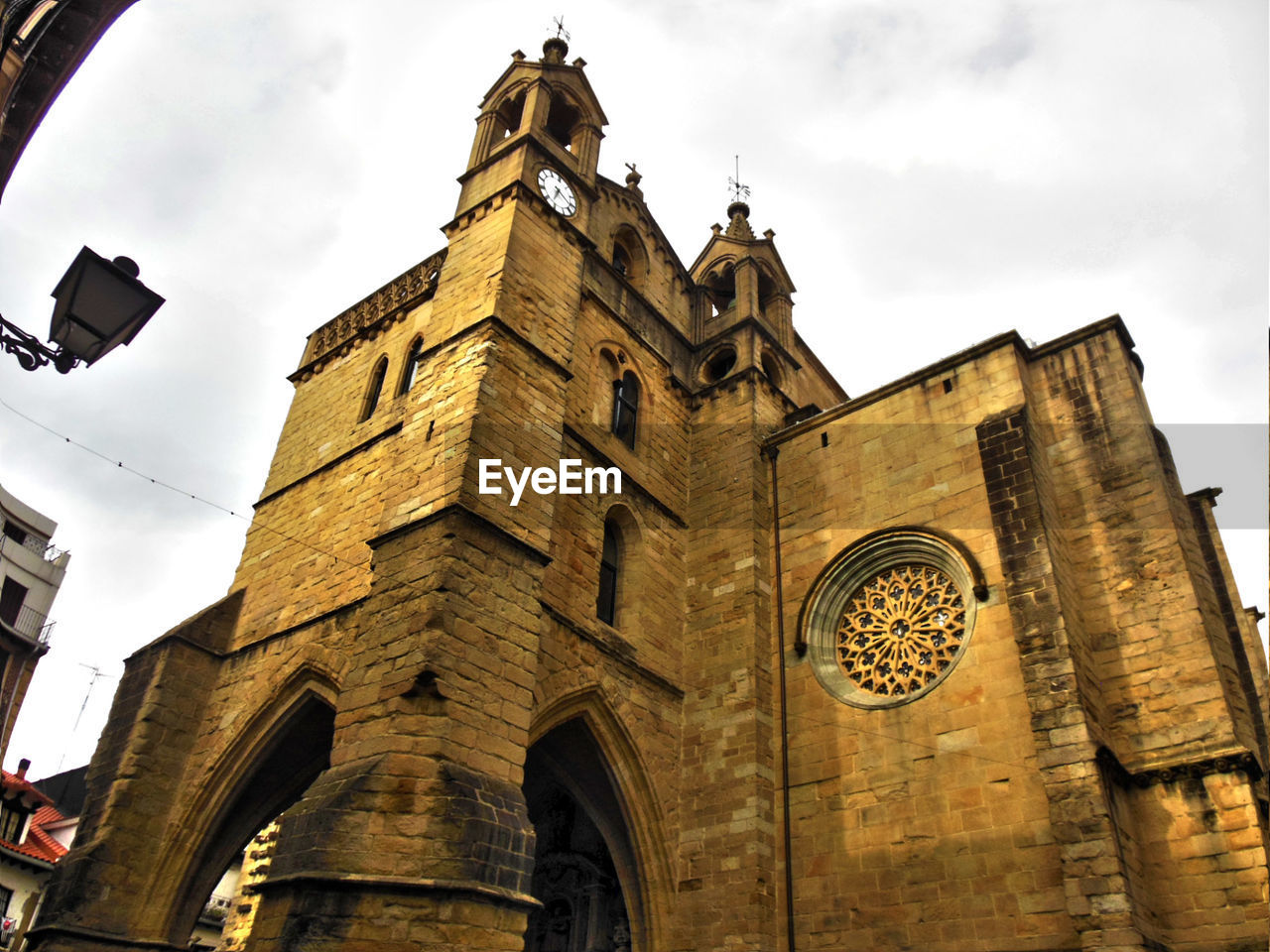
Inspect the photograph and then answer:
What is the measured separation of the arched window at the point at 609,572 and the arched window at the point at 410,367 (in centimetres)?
377

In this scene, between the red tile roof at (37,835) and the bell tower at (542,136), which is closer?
the bell tower at (542,136)

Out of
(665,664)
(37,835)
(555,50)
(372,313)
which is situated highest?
(555,50)

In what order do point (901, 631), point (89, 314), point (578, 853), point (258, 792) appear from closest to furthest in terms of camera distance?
point (89, 314), point (901, 631), point (258, 792), point (578, 853)

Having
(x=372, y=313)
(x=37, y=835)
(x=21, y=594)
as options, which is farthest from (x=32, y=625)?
(x=372, y=313)

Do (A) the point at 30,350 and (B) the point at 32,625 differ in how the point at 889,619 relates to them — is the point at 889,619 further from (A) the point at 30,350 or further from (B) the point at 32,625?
(B) the point at 32,625

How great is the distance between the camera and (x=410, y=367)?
1389 centimetres

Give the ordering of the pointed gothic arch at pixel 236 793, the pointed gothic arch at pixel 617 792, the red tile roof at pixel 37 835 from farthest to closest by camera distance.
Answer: the red tile roof at pixel 37 835 < the pointed gothic arch at pixel 236 793 < the pointed gothic arch at pixel 617 792

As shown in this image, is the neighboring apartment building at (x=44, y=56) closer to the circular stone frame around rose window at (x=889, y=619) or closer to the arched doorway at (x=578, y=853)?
the arched doorway at (x=578, y=853)

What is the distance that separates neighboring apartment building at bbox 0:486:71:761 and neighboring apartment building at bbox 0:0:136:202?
1831 cm

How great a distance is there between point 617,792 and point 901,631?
3.88 m

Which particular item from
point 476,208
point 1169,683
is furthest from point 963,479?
point 476,208

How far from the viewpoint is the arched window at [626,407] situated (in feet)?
44.3

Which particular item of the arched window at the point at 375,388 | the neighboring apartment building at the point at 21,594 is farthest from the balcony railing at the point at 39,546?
the arched window at the point at 375,388

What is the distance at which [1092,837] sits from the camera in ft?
26.7
